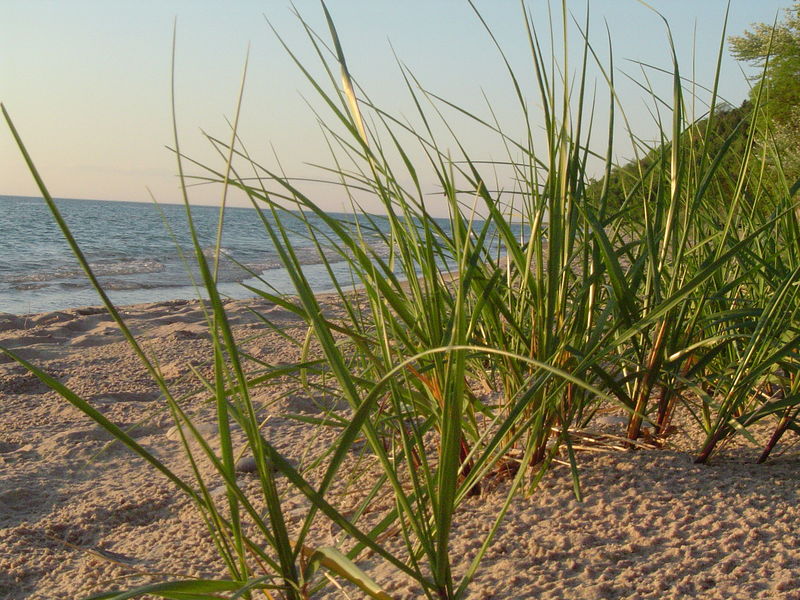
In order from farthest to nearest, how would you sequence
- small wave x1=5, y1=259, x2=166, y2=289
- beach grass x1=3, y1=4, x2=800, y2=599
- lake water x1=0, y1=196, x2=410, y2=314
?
1. small wave x1=5, y1=259, x2=166, y2=289
2. lake water x1=0, y1=196, x2=410, y2=314
3. beach grass x1=3, y1=4, x2=800, y2=599

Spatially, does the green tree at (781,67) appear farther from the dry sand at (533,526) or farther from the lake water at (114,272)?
the dry sand at (533,526)

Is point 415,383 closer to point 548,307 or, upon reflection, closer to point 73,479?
point 548,307

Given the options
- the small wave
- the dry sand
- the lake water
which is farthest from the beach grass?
the small wave

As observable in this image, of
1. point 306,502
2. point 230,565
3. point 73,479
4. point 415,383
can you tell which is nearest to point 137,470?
point 73,479

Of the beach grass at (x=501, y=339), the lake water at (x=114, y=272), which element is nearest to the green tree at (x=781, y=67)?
the lake water at (x=114, y=272)

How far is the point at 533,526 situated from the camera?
108cm

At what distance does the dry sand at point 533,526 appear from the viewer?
3.03 feet

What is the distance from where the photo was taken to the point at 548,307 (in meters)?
1.08

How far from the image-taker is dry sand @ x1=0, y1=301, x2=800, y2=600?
3.03 feet

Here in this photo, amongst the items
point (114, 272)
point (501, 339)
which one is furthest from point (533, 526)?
point (114, 272)

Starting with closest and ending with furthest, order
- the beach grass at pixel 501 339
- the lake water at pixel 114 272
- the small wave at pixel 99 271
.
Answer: the beach grass at pixel 501 339, the lake water at pixel 114 272, the small wave at pixel 99 271

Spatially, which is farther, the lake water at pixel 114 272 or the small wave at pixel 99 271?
the small wave at pixel 99 271

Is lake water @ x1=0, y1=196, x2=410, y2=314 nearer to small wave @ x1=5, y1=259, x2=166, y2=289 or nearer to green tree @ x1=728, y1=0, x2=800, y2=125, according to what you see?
small wave @ x1=5, y1=259, x2=166, y2=289

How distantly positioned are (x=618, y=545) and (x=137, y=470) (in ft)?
4.19
